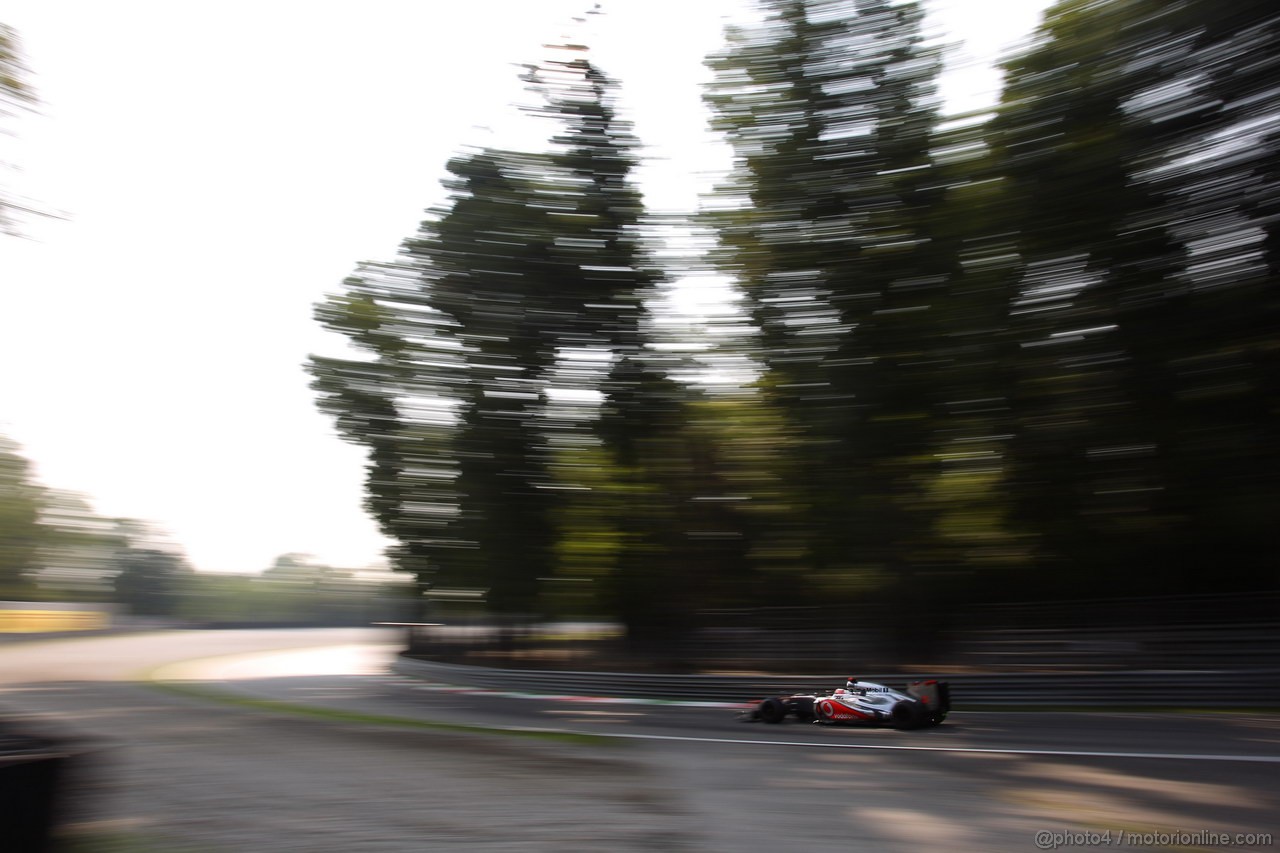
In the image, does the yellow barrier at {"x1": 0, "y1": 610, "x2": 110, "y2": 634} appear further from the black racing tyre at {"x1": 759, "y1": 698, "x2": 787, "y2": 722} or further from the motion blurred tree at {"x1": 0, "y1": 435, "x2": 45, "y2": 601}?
the black racing tyre at {"x1": 759, "y1": 698, "x2": 787, "y2": 722}

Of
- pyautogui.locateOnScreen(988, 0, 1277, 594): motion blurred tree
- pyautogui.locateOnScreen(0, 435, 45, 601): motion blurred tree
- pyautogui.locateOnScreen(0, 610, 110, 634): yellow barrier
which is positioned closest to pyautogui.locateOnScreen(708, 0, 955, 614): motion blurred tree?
pyautogui.locateOnScreen(988, 0, 1277, 594): motion blurred tree

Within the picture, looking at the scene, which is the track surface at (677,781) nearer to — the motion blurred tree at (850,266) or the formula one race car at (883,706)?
the formula one race car at (883,706)

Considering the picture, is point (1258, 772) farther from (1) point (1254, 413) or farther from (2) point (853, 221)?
(2) point (853, 221)

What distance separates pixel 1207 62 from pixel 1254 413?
18.4 ft

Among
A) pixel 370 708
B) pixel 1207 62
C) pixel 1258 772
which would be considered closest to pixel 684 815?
pixel 1258 772

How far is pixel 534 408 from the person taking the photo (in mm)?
20922

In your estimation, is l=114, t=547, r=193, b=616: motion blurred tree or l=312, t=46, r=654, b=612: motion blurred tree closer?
l=312, t=46, r=654, b=612: motion blurred tree

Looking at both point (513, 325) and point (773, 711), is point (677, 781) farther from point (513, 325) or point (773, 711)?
point (513, 325)

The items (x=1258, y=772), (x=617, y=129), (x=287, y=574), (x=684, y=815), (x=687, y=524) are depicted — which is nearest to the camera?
(x=684, y=815)

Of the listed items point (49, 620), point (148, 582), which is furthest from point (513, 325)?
point (148, 582)

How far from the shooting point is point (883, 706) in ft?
40.5

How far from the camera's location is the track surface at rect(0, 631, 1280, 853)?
671cm

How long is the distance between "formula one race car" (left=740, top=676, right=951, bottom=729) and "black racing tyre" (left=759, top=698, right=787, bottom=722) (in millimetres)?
364

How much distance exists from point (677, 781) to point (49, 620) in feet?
171
